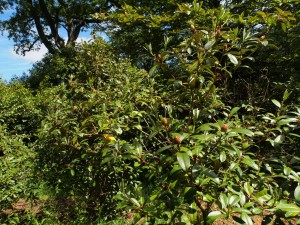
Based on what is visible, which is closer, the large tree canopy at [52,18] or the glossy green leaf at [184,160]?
the glossy green leaf at [184,160]

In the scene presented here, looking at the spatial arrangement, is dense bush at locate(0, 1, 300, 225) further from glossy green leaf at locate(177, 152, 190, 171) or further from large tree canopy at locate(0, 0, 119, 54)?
large tree canopy at locate(0, 0, 119, 54)

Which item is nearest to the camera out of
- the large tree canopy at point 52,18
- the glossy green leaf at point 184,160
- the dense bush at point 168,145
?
the glossy green leaf at point 184,160

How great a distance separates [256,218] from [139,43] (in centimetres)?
616

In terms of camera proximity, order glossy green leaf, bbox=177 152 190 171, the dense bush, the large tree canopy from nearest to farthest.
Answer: glossy green leaf, bbox=177 152 190 171
the dense bush
the large tree canopy

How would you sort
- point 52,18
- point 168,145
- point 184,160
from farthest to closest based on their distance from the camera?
point 52,18, point 168,145, point 184,160

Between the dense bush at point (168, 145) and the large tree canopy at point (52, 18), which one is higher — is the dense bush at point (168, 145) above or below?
below

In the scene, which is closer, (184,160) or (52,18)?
(184,160)

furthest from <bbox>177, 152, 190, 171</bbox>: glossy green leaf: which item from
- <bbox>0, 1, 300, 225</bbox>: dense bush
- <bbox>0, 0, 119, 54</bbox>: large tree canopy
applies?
<bbox>0, 0, 119, 54</bbox>: large tree canopy

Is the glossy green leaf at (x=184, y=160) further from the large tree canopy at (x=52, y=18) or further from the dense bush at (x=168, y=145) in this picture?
the large tree canopy at (x=52, y=18)

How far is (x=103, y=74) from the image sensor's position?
530 centimetres

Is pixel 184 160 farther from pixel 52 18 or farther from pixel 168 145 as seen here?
pixel 52 18

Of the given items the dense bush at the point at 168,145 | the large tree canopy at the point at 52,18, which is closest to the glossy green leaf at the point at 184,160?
the dense bush at the point at 168,145

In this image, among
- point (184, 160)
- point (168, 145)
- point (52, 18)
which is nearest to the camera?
point (184, 160)

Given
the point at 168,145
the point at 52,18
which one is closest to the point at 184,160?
the point at 168,145
